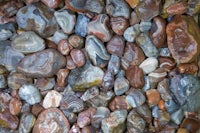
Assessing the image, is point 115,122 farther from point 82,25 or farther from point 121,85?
point 82,25

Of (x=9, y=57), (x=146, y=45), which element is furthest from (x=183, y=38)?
(x=9, y=57)

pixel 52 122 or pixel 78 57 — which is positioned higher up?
pixel 78 57

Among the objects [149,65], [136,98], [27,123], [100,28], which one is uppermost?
[100,28]

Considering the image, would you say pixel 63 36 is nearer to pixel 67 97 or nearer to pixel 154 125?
pixel 67 97

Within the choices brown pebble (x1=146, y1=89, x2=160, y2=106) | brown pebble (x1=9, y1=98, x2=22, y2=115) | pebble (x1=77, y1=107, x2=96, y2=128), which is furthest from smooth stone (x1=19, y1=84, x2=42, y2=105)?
brown pebble (x1=146, y1=89, x2=160, y2=106)

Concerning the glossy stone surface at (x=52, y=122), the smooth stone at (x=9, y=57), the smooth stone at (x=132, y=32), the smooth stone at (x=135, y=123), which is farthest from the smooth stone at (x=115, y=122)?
the smooth stone at (x=9, y=57)

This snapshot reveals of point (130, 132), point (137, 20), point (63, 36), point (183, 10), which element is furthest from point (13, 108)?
point (183, 10)

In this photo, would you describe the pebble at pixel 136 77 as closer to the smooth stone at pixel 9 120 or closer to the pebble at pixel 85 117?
the pebble at pixel 85 117
